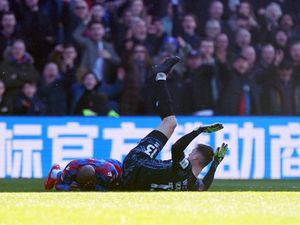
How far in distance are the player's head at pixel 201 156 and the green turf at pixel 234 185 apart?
99 centimetres

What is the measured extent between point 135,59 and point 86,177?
5.57 metres

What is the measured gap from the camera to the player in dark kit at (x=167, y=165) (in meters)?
10.5

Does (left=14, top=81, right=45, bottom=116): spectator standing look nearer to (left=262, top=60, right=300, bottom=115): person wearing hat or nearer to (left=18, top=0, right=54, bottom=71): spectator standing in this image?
(left=18, top=0, right=54, bottom=71): spectator standing

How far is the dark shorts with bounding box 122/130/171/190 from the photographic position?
35.1 ft

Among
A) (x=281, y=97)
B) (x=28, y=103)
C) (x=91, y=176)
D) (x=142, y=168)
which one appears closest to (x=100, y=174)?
(x=91, y=176)

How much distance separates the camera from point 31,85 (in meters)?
15.3

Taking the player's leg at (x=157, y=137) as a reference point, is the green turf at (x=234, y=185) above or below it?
below

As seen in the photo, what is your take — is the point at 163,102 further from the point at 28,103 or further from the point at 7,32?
the point at 7,32
